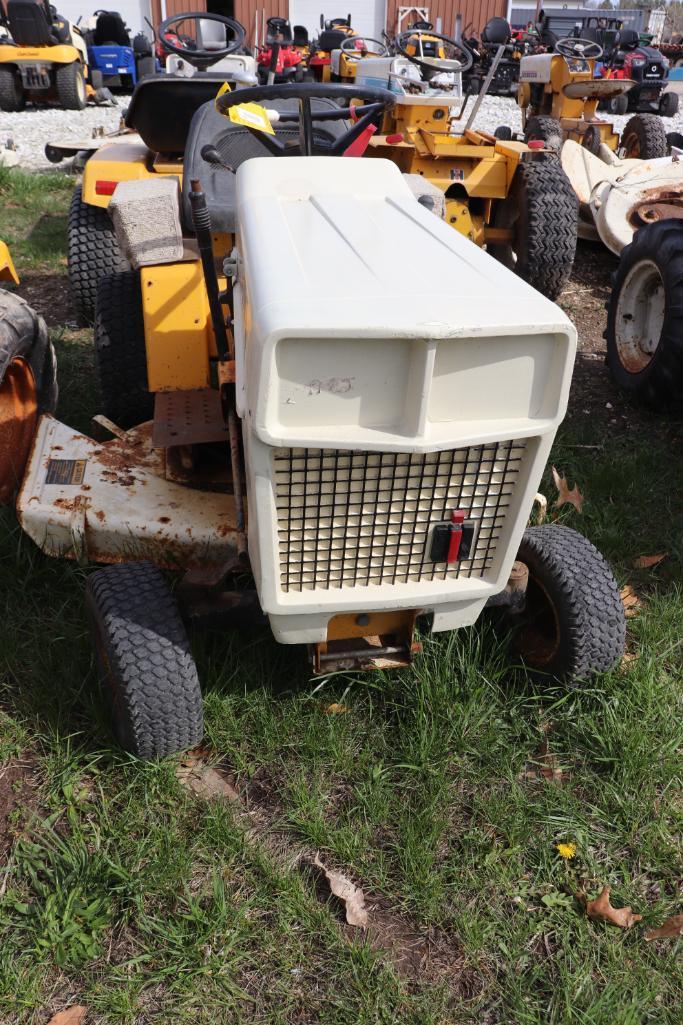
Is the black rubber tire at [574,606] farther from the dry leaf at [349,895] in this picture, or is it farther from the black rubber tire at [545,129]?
the black rubber tire at [545,129]

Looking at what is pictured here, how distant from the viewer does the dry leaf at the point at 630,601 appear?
2.75 metres

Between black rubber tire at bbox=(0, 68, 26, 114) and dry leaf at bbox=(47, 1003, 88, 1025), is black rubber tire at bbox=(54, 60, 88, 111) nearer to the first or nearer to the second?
black rubber tire at bbox=(0, 68, 26, 114)

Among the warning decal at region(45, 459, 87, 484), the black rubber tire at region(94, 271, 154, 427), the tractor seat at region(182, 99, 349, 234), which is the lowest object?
the warning decal at region(45, 459, 87, 484)

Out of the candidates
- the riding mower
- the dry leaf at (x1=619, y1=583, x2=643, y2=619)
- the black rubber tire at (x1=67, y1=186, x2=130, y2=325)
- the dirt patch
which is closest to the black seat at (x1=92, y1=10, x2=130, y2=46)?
the riding mower

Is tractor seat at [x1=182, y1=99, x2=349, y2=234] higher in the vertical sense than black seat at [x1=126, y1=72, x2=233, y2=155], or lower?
higher

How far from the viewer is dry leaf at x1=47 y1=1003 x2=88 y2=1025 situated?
165cm

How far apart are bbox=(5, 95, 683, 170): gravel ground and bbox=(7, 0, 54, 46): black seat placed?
971mm

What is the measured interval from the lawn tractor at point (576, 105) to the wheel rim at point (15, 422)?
20.8ft

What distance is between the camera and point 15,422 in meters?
3.00

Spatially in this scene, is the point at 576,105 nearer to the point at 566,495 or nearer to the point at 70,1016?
the point at 566,495

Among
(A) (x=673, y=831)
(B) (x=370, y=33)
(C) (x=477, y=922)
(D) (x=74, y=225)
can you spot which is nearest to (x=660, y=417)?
(A) (x=673, y=831)

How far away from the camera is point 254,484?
1654mm

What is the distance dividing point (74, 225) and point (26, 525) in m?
2.59

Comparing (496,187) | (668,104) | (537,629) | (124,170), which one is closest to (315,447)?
(537,629)
